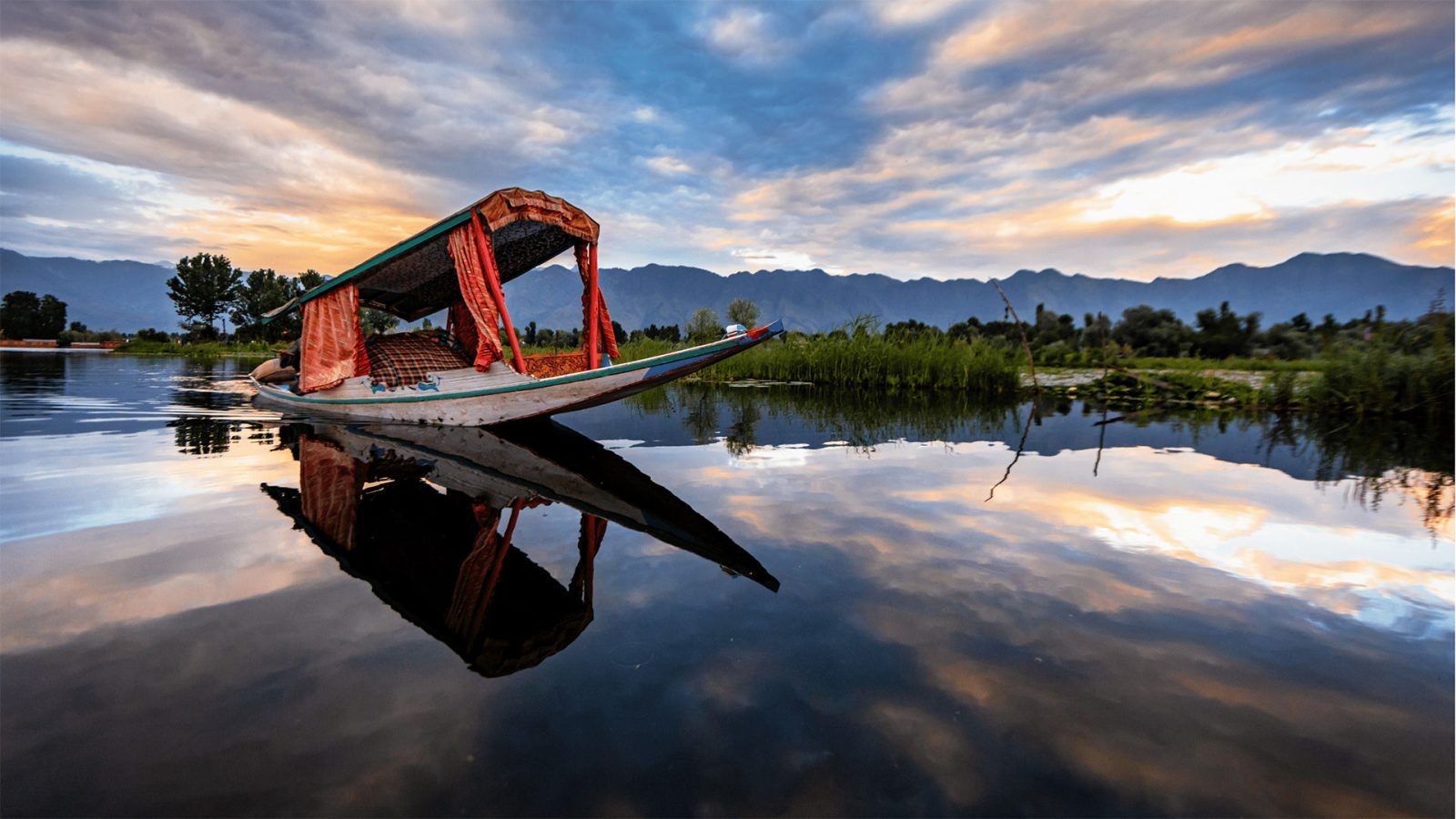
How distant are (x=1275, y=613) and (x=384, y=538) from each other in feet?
17.5

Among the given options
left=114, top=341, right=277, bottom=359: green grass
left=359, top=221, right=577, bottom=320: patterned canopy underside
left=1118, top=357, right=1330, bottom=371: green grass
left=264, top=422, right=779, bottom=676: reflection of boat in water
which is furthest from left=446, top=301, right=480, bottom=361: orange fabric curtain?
left=114, top=341, right=277, bottom=359: green grass

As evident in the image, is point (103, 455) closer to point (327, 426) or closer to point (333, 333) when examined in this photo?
point (327, 426)

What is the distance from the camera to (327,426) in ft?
32.4

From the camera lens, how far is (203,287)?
60.6 m

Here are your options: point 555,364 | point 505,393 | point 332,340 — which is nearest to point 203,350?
point 332,340

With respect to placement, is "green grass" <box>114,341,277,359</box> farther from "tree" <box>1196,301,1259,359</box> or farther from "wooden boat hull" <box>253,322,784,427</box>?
"tree" <box>1196,301,1259,359</box>

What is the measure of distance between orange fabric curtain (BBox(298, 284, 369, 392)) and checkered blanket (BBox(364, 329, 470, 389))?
1.09ft

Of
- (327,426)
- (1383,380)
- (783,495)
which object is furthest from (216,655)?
(1383,380)

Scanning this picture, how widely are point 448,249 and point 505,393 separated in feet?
9.02

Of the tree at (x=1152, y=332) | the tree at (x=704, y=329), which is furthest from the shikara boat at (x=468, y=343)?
the tree at (x=1152, y=332)

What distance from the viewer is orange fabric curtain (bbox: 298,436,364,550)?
4.27 metres

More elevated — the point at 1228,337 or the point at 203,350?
the point at 1228,337

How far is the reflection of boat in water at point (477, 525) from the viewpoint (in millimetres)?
2822

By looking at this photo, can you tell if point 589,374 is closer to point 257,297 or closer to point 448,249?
point 448,249
